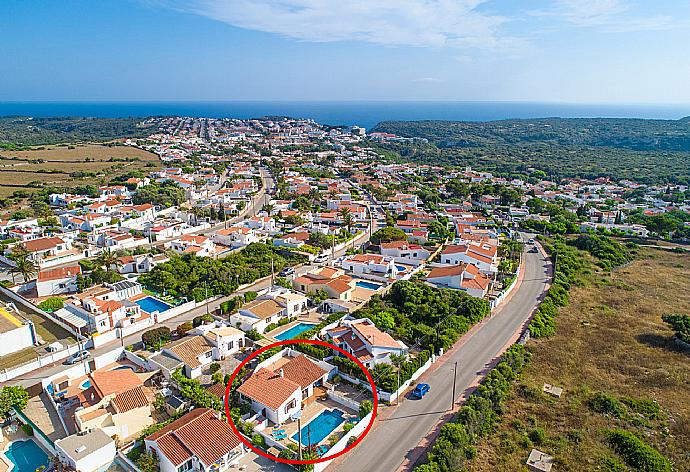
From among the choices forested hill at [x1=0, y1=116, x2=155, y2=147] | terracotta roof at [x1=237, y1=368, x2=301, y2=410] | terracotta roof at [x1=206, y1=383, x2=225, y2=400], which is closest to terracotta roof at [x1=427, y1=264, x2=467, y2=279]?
terracotta roof at [x1=237, y1=368, x2=301, y2=410]

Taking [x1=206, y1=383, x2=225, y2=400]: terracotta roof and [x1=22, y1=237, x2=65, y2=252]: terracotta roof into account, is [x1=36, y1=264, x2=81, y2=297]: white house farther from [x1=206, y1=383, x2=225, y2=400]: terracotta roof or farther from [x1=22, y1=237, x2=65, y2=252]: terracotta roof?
[x1=206, y1=383, x2=225, y2=400]: terracotta roof

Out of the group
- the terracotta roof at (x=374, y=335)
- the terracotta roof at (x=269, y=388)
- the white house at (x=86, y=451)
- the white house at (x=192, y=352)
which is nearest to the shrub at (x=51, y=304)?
the white house at (x=192, y=352)

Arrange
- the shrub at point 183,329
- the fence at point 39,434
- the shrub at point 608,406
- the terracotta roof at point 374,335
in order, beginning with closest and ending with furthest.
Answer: the fence at point 39,434 → the shrub at point 608,406 → the terracotta roof at point 374,335 → the shrub at point 183,329

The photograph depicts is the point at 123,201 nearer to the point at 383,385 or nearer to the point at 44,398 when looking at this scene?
the point at 44,398

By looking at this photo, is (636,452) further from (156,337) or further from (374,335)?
(156,337)

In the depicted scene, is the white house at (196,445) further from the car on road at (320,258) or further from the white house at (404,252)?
the white house at (404,252)
